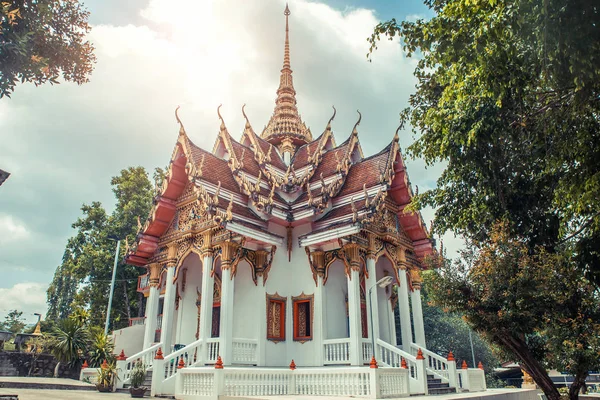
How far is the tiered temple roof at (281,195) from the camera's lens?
40.3 feet

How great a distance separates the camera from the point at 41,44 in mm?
6539

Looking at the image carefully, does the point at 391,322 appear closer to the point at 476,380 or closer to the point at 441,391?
the point at 476,380

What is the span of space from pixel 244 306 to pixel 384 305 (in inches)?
190

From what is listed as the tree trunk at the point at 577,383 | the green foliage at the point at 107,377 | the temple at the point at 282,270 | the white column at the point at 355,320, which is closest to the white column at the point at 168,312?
the temple at the point at 282,270

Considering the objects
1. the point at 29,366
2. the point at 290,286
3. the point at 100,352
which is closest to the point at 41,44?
the point at 290,286

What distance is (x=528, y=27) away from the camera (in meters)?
6.12

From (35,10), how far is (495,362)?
112ft

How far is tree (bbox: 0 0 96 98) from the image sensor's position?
5840 mm

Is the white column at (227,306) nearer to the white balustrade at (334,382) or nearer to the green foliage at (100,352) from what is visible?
the white balustrade at (334,382)

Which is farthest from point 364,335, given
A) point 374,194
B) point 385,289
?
point 374,194

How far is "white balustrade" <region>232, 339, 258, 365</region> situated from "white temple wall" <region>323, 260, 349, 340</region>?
208 centimetres

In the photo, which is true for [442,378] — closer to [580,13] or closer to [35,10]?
[580,13]

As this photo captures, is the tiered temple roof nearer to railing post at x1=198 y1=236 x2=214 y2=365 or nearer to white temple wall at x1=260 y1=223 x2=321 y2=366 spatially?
white temple wall at x1=260 y1=223 x2=321 y2=366

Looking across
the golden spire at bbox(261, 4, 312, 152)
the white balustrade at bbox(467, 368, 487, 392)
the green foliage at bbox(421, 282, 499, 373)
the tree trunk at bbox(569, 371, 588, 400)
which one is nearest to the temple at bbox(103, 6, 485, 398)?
the white balustrade at bbox(467, 368, 487, 392)
